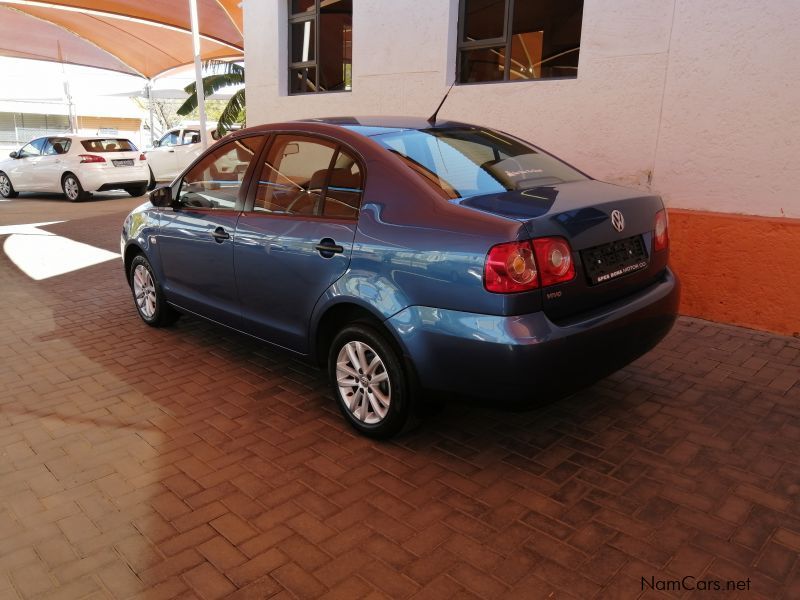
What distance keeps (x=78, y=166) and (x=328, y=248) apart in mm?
14124

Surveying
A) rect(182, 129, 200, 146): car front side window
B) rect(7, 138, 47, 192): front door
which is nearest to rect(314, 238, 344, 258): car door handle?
rect(7, 138, 47, 192): front door

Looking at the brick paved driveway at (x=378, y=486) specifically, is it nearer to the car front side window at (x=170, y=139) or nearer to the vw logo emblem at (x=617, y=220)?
the vw logo emblem at (x=617, y=220)

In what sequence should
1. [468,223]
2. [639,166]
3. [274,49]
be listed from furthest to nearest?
[274,49] < [639,166] < [468,223]

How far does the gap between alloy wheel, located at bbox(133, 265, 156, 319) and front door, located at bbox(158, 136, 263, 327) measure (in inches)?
16.1

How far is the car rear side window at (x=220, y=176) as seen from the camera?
422cm

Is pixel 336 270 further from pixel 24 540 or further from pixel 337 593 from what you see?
pixel 24 540

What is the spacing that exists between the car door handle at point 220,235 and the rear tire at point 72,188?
508 inches

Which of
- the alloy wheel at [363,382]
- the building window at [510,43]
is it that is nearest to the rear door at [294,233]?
the alloy wheel at [363,382]

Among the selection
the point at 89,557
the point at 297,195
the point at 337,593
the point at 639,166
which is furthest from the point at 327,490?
the point at 639,166

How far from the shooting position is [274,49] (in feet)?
31.2

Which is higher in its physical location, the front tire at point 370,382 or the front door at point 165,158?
the front door at point 165,158

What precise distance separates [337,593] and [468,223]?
1.62 m

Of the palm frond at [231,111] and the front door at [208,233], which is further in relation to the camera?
the palm frond at [231,111]

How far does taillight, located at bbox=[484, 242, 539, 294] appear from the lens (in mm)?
2742
